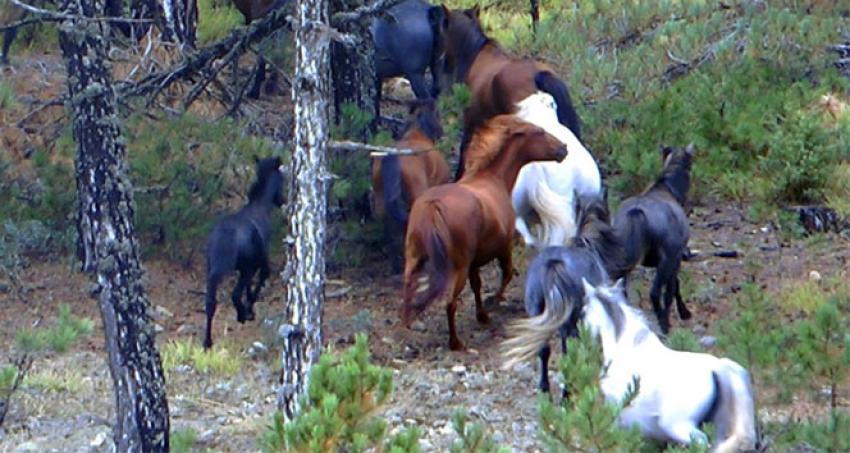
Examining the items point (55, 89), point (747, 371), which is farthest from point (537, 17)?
point (747, 371)

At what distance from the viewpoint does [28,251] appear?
480 inches

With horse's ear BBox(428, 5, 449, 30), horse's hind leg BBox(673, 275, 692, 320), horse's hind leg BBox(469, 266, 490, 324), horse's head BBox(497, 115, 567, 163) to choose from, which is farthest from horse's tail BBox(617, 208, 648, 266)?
horse's ear BBox(428, 5, 449, 30)

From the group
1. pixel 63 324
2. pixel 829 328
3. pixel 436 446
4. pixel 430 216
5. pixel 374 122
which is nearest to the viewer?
pixel 829 328

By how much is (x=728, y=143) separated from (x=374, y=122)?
298 cm

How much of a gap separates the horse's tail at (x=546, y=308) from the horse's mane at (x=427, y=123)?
2978 millimetres

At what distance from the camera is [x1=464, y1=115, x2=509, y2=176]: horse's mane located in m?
10.3

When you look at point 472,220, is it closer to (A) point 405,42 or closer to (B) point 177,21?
(A) point 405,42

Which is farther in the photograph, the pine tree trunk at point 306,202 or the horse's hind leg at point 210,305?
the horse's hind leg at point 210,305

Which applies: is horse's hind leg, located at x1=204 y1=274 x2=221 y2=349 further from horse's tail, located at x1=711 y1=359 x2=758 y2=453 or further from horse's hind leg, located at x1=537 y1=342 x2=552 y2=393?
horse's tail, located at x1=711 y1=359 x2=758 y2=453

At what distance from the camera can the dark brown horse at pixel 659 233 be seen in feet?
31.3

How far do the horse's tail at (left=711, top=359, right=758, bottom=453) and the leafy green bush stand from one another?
6.32 feet

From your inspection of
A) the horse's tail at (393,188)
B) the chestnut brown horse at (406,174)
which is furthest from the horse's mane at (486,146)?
the horse's tail at (393,188)

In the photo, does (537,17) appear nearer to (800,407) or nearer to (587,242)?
(587,242)

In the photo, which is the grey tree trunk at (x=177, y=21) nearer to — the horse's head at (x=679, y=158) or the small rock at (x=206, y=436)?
the horse's head at (x=679, y=158)
